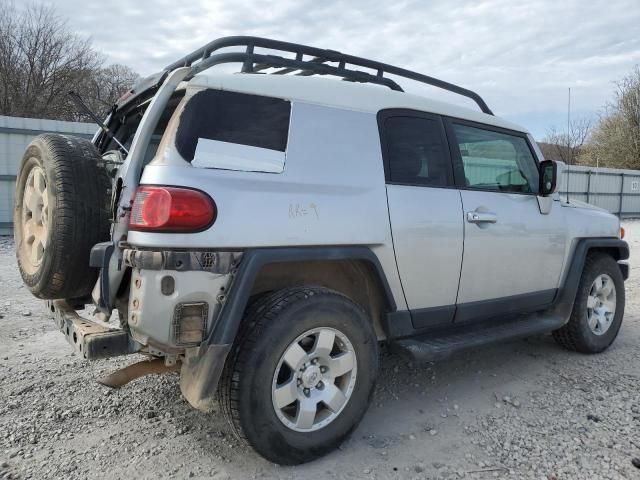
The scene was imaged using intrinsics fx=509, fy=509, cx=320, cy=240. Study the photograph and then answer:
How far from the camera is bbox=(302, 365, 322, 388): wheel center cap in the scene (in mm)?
2621

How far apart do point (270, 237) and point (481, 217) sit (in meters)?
1.60

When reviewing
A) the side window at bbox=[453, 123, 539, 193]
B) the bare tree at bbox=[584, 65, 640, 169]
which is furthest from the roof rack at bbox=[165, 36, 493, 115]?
the bare tree at bbox=[584, 65, 640, 169]

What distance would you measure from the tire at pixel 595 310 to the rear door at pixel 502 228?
0.41 m

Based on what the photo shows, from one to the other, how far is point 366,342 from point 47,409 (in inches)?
81.8

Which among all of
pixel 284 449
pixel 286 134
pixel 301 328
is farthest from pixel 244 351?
pixel 286 134

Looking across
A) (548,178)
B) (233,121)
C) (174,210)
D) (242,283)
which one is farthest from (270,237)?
(548,178)

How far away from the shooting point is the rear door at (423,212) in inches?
119

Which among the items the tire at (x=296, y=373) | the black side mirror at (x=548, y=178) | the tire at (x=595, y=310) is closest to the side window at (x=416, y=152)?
the tire at (x=296, y=373)

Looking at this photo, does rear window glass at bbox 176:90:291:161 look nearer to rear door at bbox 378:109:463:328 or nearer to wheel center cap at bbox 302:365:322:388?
rear door at bbox 378:109:463:328

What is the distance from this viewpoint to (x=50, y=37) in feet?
74.6

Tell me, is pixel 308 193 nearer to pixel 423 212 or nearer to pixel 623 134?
pixel 423 212

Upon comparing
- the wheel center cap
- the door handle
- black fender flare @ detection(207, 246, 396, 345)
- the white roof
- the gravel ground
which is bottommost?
the gravel ground

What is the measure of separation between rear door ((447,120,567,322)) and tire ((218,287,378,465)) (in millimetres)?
988

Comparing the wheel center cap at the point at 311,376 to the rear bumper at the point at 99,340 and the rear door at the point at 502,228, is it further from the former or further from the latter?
the rear door at the point at 502,228
